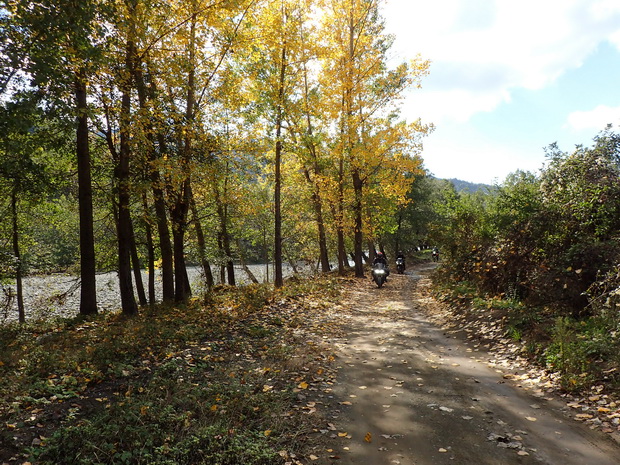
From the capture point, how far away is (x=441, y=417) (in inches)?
184

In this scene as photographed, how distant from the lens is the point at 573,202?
29.0 ft

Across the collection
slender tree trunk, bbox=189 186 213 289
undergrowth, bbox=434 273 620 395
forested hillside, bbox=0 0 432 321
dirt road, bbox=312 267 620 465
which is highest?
forested hillside, bbox=0 0 432 321

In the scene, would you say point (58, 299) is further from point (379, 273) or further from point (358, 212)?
point (358, 212)

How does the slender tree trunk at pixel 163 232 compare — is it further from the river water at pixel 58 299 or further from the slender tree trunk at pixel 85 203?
the river water at pixel 58 299

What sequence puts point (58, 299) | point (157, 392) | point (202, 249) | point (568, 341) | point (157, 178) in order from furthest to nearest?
1. point (202, 249)
2. point (58, 299)
3. point (157, 178)
4. point (568, 341)
5. point (157, 392)

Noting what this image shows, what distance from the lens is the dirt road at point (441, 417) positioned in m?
3.83

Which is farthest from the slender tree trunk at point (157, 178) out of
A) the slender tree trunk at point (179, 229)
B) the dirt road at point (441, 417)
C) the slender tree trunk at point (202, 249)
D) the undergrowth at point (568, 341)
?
the undergrowth at point (568, 341)

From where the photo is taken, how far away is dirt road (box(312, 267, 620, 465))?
3834mm

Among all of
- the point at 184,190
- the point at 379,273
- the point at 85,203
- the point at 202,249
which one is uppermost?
the point at 184,190

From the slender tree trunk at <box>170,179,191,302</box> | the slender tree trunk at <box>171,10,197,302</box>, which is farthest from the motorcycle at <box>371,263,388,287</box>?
the slender tree trunk at <box>170,179,191,302</box>

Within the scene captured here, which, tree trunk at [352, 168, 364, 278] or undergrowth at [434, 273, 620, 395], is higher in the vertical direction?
tree trunk at [352, 168, 364, 278]

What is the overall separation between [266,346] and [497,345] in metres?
4.98

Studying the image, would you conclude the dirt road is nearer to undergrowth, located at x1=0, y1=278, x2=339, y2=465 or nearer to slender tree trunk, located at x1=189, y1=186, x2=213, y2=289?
undergrowth, located at x1=0, y1=278, x2=339, y2=465

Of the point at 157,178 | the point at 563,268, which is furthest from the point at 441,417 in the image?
the point at 157,178
